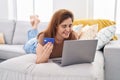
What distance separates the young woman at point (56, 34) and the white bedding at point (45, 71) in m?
0.13

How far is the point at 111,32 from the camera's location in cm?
251

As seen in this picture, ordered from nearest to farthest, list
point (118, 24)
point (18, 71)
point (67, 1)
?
point (18, 71) < point (118, 24) < point (67, 1)

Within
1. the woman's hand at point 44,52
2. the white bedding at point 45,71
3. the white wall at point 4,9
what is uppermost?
the white wall at point 4,9

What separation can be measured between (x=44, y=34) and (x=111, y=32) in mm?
1002

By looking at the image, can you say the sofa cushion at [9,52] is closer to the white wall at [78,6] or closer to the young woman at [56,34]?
the young woman at [56,34]

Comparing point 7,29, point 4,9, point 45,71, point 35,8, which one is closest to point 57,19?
point 45,71

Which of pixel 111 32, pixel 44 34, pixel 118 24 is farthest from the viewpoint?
pixel 118 24

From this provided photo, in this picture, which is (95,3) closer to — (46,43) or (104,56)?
(104,56)

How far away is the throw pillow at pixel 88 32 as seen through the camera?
2576mm

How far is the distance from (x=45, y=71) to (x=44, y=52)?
27 cm

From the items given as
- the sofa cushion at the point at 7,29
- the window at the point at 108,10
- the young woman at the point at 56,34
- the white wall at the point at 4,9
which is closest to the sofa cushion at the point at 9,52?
the sofa cushion at the point at 7,29

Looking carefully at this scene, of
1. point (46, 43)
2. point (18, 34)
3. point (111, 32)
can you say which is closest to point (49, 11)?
point (18, 34)

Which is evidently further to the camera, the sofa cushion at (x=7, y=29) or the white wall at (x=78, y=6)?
the sofa cushion at (x=7, y=29)

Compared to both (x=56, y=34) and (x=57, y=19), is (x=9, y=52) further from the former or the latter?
(x=57, y=19)
